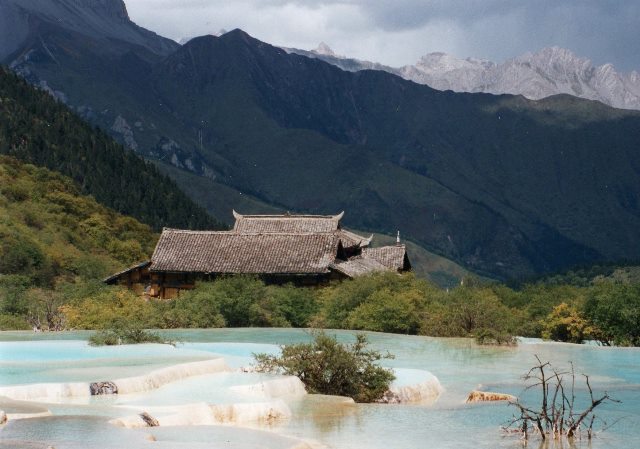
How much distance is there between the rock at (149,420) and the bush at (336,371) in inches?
226

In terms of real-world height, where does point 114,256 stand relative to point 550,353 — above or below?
above

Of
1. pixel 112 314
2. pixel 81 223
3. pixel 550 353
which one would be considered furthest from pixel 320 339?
pixel 81 223

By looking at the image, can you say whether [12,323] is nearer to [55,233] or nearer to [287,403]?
[287,403]

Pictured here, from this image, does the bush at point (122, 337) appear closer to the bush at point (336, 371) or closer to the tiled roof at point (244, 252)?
the bush at point (336, 371)

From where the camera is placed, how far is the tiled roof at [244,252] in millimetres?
51219

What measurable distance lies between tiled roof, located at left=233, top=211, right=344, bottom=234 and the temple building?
7679 mm

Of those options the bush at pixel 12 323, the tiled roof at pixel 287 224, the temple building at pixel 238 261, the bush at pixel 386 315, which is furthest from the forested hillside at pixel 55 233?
the bush at pixel 386 315

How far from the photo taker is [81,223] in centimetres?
6962

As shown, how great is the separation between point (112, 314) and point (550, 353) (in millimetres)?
14779

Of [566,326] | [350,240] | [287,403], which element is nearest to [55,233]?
[350,240]

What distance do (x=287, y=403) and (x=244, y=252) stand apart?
3104cm

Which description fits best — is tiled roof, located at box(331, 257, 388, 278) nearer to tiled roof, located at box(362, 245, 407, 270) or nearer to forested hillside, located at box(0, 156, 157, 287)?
tiled roof, located at box(362, 245, 407, 270)

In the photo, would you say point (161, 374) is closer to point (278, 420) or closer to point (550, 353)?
point (278, 420)

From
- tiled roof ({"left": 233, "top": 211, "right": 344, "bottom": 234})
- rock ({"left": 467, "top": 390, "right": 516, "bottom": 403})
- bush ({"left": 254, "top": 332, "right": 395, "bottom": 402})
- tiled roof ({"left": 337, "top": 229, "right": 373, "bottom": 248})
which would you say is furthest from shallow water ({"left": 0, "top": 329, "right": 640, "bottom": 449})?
tiled roof ({"left": 233, "top": 211, "right": 344, "bottom": 234})
